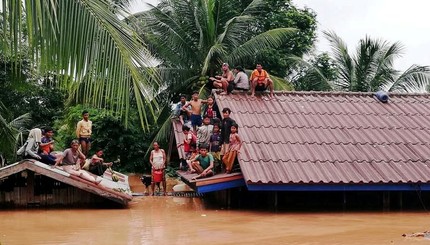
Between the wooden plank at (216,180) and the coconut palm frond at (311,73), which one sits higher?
→ the coconut palm frond at (311,73)

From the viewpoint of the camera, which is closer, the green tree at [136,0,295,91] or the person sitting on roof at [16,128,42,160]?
the person sitting on roof at [16,128,42,160]

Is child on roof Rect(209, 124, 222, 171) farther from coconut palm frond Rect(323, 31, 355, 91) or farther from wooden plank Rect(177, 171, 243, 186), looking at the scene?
coconut palm frond Rect(323, 31, 355, 91)

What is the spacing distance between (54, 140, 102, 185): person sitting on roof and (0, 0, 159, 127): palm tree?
8338mm

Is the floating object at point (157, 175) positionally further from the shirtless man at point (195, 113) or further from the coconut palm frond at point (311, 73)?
the coconut palm frond at point (311, 73)

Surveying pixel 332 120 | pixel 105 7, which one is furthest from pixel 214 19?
pixel 105 7

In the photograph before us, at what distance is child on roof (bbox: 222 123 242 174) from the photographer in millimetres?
12312

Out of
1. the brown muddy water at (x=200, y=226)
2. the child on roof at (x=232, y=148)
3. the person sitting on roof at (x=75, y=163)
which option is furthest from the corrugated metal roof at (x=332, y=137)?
the person sitting on roof at (x=75, y=163)

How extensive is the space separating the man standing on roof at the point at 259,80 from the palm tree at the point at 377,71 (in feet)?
29.3

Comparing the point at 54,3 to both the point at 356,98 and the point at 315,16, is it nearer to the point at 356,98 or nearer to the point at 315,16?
the point at 356,98

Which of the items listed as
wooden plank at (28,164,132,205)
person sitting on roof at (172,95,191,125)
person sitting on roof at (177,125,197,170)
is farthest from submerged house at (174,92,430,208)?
wooden plank at (28,164,132,205)

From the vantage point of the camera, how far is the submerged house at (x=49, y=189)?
1252 cm

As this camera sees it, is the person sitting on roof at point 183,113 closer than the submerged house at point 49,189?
No

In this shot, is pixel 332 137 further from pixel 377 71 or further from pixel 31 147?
pixel 377 71

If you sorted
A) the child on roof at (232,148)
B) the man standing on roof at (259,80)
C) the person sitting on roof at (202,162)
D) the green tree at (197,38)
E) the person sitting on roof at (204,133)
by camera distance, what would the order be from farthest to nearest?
the green tree at (197,38), the man standing on roof at (259,80), the person sitting on roof at (204,133), the person sitting on roof at (202,162), the child on roof at (232,148)
